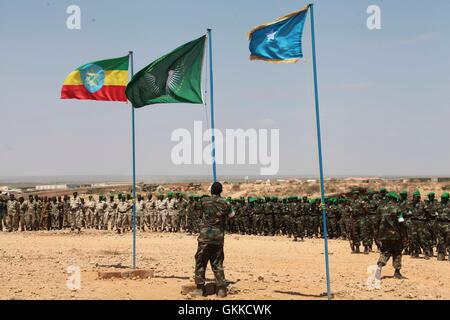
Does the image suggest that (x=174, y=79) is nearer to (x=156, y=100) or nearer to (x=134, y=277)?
(x=156, y=100)

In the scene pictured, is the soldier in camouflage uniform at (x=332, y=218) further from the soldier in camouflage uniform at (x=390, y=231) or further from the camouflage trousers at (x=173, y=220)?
the soldier in camouflage uniform at (x=390, y=231)

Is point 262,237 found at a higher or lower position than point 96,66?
lower

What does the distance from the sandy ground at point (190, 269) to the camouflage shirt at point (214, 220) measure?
1177 mm

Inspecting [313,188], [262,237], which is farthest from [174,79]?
[313,188]

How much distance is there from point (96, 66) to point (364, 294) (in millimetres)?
8454

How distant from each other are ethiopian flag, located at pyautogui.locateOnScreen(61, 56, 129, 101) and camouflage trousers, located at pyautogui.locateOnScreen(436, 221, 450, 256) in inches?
387

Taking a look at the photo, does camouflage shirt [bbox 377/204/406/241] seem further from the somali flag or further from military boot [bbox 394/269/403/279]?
the somali flag

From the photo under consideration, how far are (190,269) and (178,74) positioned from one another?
17.7 feet

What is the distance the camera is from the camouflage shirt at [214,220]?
35.1 ft

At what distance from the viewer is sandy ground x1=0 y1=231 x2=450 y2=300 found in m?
11.2

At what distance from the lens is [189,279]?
1301cm

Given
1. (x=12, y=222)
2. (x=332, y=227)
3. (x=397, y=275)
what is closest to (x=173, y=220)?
(x=12, y=222)
